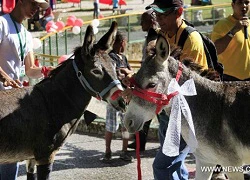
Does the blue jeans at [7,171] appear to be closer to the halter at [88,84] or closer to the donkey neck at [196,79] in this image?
the halter at [88,84]

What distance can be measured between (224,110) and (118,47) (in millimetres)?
3311

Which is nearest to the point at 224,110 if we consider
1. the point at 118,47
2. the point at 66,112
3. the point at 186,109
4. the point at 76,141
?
the point at 186,109

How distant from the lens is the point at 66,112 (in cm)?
589

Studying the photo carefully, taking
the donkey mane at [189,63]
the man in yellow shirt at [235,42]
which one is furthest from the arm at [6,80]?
the man in yellow shirt at [235,42]

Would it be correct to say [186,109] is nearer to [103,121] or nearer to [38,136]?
[38,136]

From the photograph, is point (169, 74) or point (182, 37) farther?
point (182, 37)

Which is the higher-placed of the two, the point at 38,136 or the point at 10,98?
the point at 10,98

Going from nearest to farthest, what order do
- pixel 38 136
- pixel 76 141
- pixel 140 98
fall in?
pixel 140 98 → pixel 38 136 → pixel 76 141

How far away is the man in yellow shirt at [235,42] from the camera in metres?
7.19

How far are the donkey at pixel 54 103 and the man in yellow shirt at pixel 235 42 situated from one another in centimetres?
182

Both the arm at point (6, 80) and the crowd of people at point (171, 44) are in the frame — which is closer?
the crowd of people at point (171, 44)

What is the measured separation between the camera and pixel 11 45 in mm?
6207

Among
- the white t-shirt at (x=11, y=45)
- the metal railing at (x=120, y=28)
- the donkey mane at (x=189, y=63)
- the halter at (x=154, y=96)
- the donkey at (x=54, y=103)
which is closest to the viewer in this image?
the halter at (x=154, y=96)

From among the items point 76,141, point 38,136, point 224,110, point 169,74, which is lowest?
point 76,141
